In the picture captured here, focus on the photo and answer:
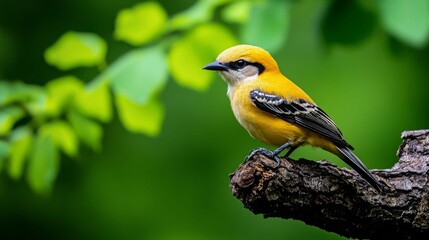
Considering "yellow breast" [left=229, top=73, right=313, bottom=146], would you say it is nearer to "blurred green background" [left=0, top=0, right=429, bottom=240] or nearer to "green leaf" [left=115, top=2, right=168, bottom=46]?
"green leaf" [left=115, top=2, right=168, bottom=46]

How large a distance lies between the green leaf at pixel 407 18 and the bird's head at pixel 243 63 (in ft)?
2.53

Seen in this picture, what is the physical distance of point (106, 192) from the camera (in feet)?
33.7

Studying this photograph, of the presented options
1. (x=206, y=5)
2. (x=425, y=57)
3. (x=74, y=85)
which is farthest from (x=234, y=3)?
(x=425, y=57)

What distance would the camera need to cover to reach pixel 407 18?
5328mm

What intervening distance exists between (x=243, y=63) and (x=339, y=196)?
4.39 ft

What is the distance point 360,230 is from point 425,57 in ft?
16.7

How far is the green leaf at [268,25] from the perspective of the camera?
18.0 ft

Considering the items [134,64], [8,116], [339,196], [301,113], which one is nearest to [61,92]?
[8,116]

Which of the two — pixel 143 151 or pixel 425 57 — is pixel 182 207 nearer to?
pixel 143 151

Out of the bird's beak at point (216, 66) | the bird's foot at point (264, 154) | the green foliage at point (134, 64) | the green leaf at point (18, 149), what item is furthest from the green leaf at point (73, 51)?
the bird's foot at point (264, 154)

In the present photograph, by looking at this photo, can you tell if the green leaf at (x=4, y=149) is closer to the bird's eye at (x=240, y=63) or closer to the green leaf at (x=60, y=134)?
the green leaf at (x=60, y=134)

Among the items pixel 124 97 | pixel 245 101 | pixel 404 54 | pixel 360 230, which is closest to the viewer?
pixel 360 230

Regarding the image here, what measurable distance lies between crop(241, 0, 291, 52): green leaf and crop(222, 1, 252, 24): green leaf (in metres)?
0.43

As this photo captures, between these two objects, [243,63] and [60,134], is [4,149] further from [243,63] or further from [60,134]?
[243,63]
